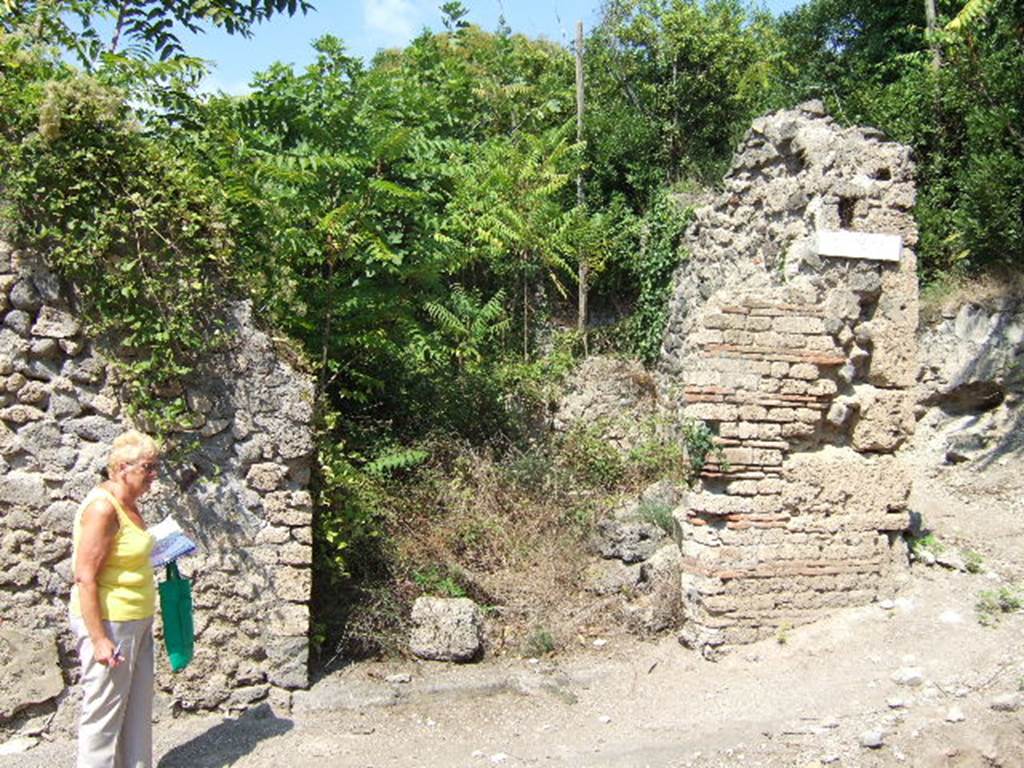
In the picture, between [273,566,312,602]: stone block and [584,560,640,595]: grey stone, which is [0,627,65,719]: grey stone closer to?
[273,566,312,602]: stone block

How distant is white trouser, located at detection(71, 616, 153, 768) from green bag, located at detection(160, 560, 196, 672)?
1.13 feet

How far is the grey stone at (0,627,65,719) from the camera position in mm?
5180

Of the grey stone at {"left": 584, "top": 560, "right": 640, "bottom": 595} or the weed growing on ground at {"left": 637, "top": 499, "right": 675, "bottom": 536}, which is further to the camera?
the weed growing on ground at {"left": 637, "top": 499, "right": 675, "bottom": 536}

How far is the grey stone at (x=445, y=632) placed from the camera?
21.2ft

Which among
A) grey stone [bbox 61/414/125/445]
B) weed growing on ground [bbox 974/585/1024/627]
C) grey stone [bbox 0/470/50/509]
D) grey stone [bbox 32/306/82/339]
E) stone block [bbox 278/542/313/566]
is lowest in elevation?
weed growing on ground [bbox 974/585/1024/627]

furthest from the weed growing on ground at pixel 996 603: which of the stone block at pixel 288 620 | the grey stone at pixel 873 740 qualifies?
the stone block at pixel 288 620

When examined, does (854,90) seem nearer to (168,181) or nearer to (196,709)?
(168,181)

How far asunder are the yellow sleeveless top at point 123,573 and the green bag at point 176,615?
0.55 m

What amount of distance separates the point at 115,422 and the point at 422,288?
511 centimetres

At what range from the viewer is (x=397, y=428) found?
9.41m

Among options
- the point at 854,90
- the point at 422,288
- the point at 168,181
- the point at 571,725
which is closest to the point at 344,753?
the point at 571,725

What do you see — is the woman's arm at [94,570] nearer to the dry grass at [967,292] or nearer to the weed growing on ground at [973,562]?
the weed growing on ground at [973,562]

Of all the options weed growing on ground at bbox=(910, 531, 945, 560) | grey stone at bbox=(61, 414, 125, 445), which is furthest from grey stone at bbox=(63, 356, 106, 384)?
weed growing on ground at bbox=(910, 531, 945, 560)

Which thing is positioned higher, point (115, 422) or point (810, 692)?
point (115, 422)
